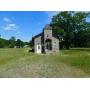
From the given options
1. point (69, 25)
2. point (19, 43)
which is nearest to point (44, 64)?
point (19, 43)

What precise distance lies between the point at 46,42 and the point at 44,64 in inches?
10.3

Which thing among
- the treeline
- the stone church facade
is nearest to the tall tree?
the treeline

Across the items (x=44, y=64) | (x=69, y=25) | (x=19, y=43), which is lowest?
(x=44, y=64)

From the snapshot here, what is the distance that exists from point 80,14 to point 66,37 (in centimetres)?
32

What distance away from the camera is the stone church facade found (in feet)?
14.7

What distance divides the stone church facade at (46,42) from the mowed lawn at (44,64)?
64 mm

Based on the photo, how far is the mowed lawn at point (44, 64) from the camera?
14.5ft

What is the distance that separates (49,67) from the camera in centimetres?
445

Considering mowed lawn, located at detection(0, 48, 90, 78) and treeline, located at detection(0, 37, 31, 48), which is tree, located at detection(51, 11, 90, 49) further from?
treeline, located at detection(0, 37, 31, 48)

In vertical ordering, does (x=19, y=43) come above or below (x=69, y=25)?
below

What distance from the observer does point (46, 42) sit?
14.8 ft

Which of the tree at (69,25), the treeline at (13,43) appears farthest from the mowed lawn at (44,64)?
the tree at (69,25)

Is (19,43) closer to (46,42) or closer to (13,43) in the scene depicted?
(13,43)
